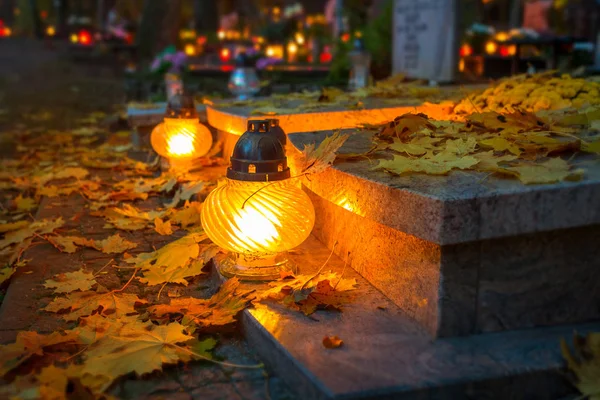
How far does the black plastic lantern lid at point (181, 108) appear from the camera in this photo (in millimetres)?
4309

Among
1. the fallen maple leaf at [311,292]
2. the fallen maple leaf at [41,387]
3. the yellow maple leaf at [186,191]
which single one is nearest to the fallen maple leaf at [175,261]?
the fallen maple leaf at [311,292]

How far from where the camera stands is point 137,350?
208 centimetres

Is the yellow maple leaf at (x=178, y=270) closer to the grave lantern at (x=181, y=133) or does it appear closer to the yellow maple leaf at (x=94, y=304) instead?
the yellow maple leaf at (x=94, y=304)

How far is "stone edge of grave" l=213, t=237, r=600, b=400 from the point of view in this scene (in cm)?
179

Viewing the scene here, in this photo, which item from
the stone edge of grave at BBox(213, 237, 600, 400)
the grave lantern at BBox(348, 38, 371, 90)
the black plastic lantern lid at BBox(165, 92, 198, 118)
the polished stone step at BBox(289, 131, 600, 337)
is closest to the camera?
the stone edge of grave at BBox(213, 237, 600, 400)

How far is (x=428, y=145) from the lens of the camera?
2.62m

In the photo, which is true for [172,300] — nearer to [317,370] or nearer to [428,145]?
[317,370]

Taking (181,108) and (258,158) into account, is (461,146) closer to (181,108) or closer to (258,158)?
(258,158)

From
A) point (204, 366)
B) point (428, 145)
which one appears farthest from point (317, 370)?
point (428, 145)

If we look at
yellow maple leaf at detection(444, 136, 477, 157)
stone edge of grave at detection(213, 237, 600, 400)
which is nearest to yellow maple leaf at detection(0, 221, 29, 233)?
stone edge of grave at detection(213, 237, 600, 400)

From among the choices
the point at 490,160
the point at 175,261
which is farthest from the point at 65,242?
the point at 490,160

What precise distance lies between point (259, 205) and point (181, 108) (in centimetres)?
213

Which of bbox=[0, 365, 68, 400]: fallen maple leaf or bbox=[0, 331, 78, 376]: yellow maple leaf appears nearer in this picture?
bbox=[0, 365, 68, 400]: fallen maple leaf

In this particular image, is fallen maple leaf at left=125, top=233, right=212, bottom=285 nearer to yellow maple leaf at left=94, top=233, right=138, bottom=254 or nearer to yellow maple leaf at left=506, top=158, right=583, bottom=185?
yellow maple leaf at left=94, top=233, right=138, bottom=254
